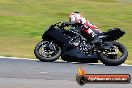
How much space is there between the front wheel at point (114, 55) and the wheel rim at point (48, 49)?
113cm

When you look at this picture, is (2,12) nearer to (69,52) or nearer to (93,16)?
(93,16)

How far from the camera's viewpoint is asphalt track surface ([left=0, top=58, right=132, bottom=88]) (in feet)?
36.6

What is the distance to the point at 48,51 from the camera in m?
13.9

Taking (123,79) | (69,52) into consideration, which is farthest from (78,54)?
(123,79)

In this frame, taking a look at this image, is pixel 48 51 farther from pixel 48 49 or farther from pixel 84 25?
pixel 84 25

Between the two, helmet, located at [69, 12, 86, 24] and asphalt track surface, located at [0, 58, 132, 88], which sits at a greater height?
helmet, located at [69, 12, 86, 24]

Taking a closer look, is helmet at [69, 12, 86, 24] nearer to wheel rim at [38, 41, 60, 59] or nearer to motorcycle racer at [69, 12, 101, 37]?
motorcycle racer at [69, 12, 101, 37]

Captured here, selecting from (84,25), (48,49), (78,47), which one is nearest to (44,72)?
(48,49)

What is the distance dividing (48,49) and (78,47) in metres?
0.75

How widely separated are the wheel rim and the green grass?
2526mm

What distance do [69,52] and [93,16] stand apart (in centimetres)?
1015

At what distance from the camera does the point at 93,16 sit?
23.9m

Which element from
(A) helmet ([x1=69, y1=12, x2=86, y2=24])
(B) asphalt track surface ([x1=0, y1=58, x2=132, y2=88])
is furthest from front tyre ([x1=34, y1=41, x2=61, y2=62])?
(A) helmet ([x1=69, y1=12, x2=86, y2=24])

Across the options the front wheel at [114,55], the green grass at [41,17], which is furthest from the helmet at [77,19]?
the green grass at [41,17]
